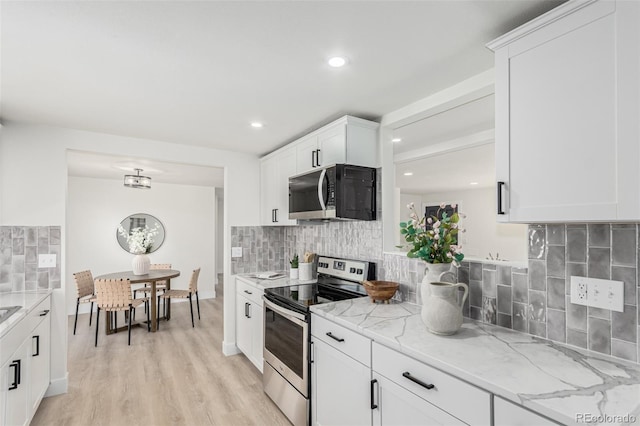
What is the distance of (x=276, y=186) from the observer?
3467 mm

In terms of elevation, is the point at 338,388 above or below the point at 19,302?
below

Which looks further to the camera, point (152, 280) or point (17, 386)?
point (152, 280)

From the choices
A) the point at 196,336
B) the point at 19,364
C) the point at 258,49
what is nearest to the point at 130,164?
the point at 196,336

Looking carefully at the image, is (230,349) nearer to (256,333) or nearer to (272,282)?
(256,333)

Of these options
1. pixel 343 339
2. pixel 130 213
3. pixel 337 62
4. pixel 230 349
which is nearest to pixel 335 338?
pixel 343 339

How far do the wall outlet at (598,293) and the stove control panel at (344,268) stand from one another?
1.38m

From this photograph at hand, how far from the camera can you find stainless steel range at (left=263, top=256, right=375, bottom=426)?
219 centimetres

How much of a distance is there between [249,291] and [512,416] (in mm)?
2539

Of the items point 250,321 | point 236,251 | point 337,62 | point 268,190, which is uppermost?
point 337,62

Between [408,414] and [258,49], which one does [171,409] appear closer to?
[408,414]

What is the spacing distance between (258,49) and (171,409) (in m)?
2.65

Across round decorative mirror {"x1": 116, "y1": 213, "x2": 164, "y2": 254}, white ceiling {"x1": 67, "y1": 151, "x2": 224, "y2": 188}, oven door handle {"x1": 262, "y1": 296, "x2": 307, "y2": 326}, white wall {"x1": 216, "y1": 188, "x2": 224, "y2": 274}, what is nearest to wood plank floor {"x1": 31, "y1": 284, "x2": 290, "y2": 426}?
oven door handle {"x1": 262, "y1": 296, "x2": 307, "y2": 326}

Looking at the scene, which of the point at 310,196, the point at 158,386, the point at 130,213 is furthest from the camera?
the point at 130,213

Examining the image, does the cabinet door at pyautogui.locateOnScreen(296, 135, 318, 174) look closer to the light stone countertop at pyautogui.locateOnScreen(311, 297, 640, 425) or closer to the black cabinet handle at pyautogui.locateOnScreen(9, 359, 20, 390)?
the light stone countertop at pyautogui.locateOnScreen(311, 297, 640, 425)
